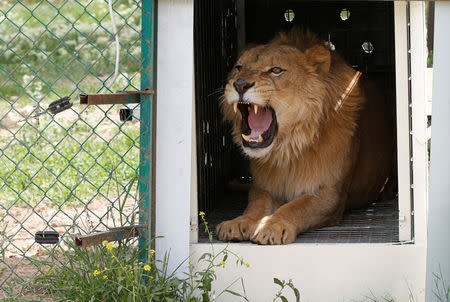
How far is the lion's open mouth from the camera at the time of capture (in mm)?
4055

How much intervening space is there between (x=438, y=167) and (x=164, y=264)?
4.47 feet

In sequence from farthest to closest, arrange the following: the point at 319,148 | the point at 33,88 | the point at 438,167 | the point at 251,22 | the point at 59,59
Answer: the point at 59,59 → the point at 33,88 → the point at 251,22 → the point at 319,148 → the point at 438,167

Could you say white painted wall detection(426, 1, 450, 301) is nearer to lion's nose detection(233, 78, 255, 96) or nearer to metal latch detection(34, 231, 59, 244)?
lion's nose detection(233, 78, 255, 96)

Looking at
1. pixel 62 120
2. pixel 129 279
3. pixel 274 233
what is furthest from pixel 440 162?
pixel 62 120

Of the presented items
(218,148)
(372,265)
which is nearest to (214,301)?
(372,265)

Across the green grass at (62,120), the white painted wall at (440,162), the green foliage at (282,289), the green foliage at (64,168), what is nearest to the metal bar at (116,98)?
the green grass at (62,120)

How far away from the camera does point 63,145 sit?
648 cm

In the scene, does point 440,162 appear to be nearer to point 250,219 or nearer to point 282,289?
point 282,289

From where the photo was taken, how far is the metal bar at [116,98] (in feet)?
11.0

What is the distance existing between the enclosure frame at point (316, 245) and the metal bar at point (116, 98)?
0.12 m

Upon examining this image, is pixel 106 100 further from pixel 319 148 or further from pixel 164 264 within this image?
pixel 319 148

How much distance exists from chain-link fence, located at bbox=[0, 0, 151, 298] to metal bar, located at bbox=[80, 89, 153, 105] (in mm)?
57

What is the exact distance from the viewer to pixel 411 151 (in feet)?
11.8

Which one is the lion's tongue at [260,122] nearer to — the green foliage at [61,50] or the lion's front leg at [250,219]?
the lion's front leg at [250,219]
